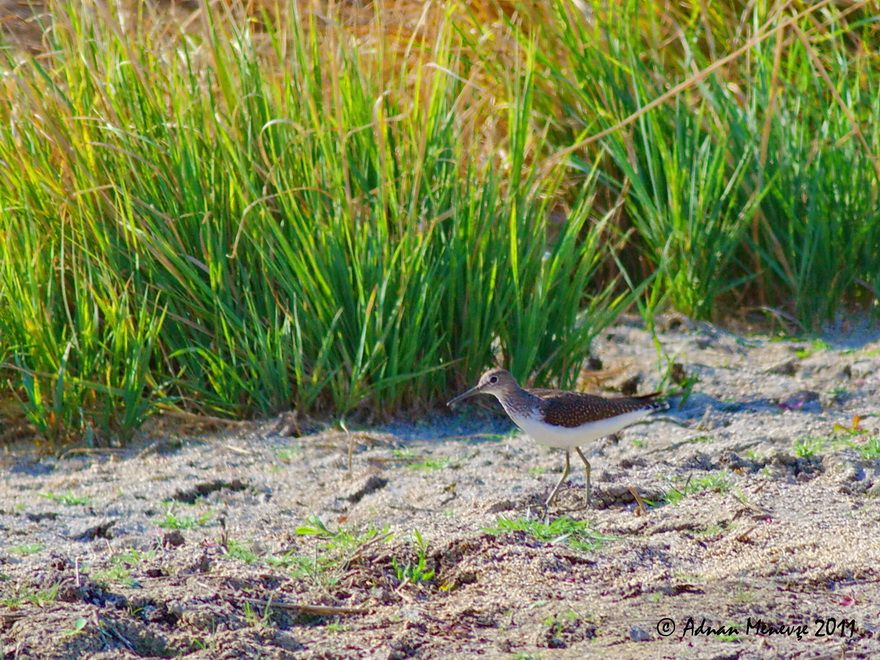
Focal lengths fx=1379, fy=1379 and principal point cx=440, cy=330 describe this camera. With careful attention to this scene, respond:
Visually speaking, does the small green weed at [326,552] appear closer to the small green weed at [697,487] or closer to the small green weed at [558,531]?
the small green weed at [558,531]

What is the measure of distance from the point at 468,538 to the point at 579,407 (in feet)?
2.78

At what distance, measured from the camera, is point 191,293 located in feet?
17.2

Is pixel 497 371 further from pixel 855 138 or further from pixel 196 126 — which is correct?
pixel 855 138

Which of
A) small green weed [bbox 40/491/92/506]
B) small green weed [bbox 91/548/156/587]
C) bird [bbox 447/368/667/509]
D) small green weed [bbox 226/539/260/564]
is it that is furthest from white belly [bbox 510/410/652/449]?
small green weed [bbox 40/491/92/506]

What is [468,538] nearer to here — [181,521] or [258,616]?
[258,616]

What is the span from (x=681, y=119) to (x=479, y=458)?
2.30 metres

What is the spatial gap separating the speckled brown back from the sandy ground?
0.23 meters

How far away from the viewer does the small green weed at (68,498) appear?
4555 mm

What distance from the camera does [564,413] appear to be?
15.2ft

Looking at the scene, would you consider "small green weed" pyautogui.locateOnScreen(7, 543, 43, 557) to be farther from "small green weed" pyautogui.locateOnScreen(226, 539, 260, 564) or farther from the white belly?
the white belly

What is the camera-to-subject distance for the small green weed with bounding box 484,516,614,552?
4.08 m

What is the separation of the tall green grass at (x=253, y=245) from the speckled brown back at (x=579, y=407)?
0.62m

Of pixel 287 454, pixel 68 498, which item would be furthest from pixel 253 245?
pixel 68 498

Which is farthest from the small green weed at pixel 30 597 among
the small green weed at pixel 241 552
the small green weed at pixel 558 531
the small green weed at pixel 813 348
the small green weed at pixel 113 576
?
the small green weed at pixel 813 348
